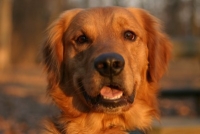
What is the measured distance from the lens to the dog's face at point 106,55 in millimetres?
4223

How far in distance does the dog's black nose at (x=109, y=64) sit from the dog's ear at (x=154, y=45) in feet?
2.76

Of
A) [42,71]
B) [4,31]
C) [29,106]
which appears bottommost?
[4,31]

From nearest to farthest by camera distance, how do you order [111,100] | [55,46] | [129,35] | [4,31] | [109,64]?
1. [109,64]
2. [111,100]
3. [129,35]
4. [55,46]
5. [4,31]

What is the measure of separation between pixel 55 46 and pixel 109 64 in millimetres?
1050

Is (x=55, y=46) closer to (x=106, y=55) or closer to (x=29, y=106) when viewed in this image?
(x=106, y=55)

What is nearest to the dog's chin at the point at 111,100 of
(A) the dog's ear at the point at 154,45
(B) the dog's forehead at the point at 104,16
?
(A) the dog's ear at the point at 154,45

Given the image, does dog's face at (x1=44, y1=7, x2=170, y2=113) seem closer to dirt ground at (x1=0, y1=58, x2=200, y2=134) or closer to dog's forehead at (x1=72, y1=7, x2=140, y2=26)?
dog's forehead at (x1=72, y1=7, x2=140, y2=26)

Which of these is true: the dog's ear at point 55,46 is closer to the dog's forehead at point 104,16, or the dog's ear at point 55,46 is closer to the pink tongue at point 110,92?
the dog's forehead at point 104,16

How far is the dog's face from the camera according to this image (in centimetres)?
422

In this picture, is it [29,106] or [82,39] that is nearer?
[82,39]

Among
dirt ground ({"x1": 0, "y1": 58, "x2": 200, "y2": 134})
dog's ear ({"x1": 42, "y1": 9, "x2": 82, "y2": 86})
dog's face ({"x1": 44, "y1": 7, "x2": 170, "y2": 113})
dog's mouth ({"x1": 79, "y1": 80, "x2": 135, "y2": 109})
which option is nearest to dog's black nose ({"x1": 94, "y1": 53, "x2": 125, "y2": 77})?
dog's face ({"x1": 44, "y1": 7, "x2": 170, "y2": 113})

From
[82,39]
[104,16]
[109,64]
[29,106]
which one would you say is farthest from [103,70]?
[29,106]

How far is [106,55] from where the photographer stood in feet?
13.5

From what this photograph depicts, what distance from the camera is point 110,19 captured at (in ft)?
15.5
